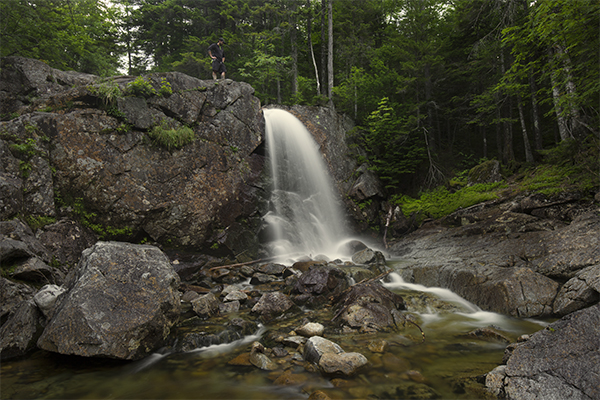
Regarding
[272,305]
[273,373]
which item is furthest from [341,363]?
[272,305]

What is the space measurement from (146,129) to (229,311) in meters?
7.06

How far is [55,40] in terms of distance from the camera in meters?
10.9

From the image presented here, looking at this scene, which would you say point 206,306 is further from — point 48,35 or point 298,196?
point 48,35

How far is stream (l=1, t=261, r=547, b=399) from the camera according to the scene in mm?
3502

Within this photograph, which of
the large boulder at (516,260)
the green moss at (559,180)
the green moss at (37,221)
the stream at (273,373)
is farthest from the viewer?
the green moss at (559,180)

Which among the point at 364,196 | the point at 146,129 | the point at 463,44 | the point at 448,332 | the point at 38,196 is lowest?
the point at 448,332

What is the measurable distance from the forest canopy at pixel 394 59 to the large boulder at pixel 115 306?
10.1 m

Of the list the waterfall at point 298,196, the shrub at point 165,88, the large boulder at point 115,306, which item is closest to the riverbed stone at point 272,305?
the large boulder at point 115,306

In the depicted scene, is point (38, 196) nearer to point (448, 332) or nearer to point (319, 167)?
point (448, 332)

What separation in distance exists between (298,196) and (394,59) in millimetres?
12490

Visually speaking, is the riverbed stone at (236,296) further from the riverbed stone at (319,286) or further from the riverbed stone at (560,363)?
the riverbed stone at (560,363)

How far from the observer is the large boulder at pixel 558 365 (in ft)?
8.96

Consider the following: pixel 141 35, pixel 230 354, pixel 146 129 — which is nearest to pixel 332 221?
pixel 146 129

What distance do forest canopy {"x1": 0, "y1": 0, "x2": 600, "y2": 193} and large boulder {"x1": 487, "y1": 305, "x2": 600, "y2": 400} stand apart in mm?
6129
